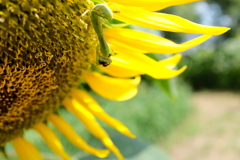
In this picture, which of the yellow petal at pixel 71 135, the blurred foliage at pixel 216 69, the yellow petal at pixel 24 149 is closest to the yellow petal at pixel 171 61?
the yellow petal at pixel 71 135

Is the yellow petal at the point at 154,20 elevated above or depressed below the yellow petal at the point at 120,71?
below

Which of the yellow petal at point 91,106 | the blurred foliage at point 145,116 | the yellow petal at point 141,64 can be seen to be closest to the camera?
the yellow petal at point 141,64

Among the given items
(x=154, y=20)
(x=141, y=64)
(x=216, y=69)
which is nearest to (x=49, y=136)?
(x=141, y=64)

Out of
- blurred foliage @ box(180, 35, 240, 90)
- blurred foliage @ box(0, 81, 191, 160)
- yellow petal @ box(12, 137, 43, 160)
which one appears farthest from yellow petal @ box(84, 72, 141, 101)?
blurred foliage @ box(180, 35, 240, 90)

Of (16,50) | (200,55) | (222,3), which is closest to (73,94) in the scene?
(16,50)

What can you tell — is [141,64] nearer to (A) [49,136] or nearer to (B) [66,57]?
(B) [66,57]

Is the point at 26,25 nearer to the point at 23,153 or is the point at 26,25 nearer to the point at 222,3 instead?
the point at 23,153

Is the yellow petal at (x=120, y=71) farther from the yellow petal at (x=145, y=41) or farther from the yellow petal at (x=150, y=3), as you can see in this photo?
the yellow petal at (x=150, y=3)
